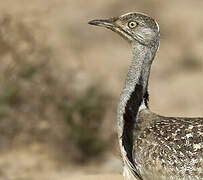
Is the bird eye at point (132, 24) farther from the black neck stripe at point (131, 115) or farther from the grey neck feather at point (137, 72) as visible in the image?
the black neck stripe at point (131, 115)

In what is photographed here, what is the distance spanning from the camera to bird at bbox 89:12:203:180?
4.50 metres

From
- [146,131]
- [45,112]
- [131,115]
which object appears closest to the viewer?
[146,131]

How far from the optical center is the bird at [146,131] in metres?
4.50

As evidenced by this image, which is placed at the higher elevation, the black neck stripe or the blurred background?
the black neck stripe

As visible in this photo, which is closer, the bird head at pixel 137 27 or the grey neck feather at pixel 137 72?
the grey neck feather at pixel 137 72

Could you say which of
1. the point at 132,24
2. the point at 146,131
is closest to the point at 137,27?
the point at 132,24

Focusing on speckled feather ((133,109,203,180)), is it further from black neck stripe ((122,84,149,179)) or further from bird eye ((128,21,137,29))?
bird eye ((128,21,137,29))

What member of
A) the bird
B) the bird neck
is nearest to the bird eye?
the bird

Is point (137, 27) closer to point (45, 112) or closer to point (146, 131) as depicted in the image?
point (146, 131)

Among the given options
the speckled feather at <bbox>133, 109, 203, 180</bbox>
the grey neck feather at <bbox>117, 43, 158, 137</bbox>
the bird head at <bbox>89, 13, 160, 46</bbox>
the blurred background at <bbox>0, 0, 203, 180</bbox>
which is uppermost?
the bird head at <bbox>89, 13, 160, 46</bbox>

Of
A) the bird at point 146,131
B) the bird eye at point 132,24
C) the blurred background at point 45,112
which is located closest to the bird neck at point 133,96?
the bird at point 146,131

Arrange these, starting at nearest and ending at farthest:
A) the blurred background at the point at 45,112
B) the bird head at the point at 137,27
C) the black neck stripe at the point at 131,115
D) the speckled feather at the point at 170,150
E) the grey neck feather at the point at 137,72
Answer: the speckled feather at the point at 170,150
the black neck stripe at the point at 131,115
the grey neck feather at the point at 137,72
the bird head at the point at 137,27
the blurred background at the point at 45,112

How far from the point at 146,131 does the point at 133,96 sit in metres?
0.31

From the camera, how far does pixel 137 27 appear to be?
5.07 meters
